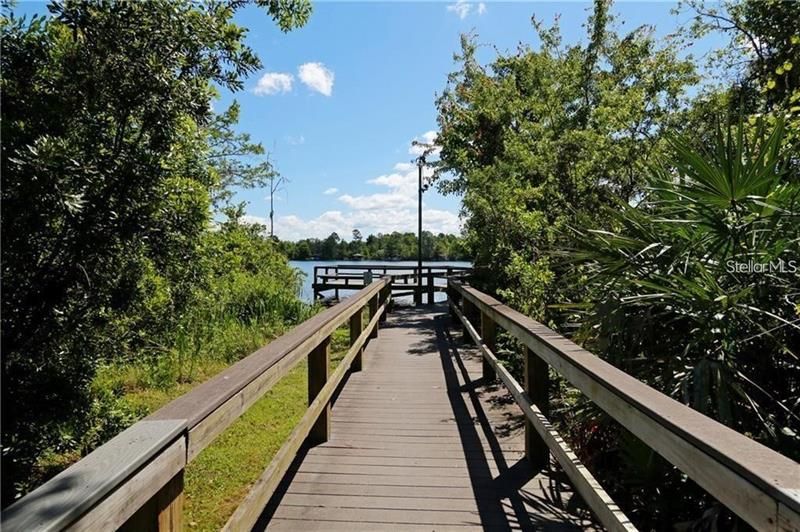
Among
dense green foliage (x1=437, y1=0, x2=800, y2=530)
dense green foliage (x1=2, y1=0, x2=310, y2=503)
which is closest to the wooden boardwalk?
dense green foliage (x1=437, y1=0, x2=800, y2=530)

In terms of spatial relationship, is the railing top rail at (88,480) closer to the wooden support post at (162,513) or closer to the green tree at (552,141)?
the wooden support post at (162,513)

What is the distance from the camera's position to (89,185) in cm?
258

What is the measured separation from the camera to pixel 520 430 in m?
3.69

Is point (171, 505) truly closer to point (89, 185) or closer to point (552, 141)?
point (89, 185)

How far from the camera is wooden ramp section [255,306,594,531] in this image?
2.47 metres

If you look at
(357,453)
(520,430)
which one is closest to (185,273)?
(357,453)

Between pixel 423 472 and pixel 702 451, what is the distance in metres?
2.12

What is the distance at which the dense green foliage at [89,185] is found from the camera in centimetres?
256

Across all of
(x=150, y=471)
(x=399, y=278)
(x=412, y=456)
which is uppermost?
(x=150, y=471)

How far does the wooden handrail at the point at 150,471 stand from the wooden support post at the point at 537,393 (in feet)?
4.73

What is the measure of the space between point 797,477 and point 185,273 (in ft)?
11.3

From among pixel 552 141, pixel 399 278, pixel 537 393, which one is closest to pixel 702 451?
pixel 537 393

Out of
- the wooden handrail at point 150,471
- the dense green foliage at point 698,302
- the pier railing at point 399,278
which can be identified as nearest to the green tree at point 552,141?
the dense green foliage at point 698,302

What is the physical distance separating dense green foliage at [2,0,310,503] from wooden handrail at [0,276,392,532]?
1.30 meters
